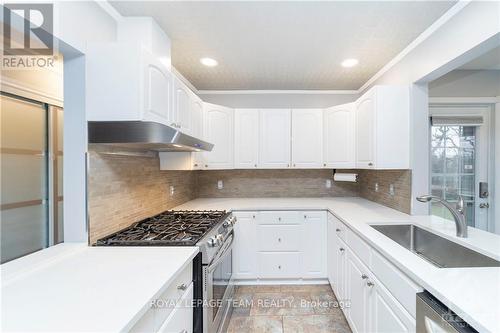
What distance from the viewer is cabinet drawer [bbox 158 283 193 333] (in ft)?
3.59

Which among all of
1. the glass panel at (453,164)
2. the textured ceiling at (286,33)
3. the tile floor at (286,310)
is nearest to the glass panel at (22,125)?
the textured ceiling at (286,33)

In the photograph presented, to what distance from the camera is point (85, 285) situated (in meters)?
0.98

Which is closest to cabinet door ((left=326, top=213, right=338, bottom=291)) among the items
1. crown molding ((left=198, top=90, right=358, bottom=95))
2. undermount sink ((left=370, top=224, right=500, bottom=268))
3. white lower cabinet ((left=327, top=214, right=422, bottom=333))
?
white lower cabinet ((left=327, top=214, right=422, bottom=333))

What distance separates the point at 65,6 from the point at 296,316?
2.86 m

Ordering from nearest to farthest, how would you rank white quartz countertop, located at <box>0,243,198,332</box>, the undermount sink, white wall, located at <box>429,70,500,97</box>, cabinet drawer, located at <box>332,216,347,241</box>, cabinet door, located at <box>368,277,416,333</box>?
white quartz countertop, located at <box>0,243,198,332</box>, cabinet door, located at <box>368,277,416,333</box>, the undermount sink, cabinet drawer, located at <box>332,216,347,241</box>, white wall, located at <box>429,70,500,97</box>

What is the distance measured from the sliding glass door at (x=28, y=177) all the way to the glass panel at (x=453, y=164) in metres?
4.32

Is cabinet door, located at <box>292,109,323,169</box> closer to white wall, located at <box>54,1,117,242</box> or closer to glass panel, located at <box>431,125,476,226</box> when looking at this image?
glass panel, located at <box>431,125,476,226</box>

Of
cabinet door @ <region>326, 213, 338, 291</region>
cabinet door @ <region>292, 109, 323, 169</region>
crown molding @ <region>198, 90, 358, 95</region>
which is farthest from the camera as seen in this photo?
crown molding @ <region>198, 90, 358, 95</region>

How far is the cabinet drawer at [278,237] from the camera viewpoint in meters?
2.73

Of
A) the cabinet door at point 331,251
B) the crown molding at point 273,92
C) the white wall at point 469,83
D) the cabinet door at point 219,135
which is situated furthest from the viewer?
the crown molding at point 273,92

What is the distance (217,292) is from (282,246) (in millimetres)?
1160

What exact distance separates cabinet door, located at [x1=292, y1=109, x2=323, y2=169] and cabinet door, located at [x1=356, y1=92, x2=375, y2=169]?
0.57 m

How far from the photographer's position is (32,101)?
2256 millimetres

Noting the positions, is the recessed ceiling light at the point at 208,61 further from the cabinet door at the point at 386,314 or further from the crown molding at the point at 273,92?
the cabinet door at the point at 386,314
